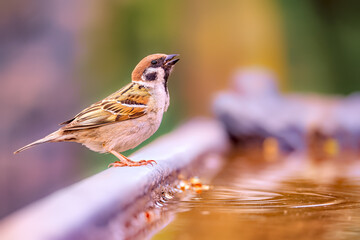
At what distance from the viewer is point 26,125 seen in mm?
5602

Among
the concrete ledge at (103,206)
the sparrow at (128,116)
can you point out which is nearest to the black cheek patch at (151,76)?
the sparrow at (128,116)

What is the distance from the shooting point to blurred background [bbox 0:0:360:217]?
5.76 m

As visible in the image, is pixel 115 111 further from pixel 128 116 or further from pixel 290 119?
pixel 290 119

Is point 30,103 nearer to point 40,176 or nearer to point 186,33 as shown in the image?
point 40,176

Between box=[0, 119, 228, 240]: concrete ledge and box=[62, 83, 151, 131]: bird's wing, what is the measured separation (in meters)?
0.20

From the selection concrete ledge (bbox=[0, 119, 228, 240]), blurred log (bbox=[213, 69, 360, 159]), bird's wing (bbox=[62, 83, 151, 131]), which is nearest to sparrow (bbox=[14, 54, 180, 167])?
bird's wing (bbox=[62, 83, 151, 131])

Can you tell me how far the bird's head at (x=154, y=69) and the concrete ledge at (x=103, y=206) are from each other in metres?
0.33

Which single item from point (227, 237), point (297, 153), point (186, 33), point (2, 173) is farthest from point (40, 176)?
point (227, 237)

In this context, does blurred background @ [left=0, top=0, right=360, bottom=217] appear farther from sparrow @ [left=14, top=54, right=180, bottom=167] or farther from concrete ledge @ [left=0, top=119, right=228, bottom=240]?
concrete ledge @ [left=0, top=119, right=228, bottom=240]

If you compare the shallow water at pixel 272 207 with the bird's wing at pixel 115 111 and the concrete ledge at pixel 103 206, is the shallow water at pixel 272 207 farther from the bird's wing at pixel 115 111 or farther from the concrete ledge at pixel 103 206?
the bird's wing at pixel 115 111

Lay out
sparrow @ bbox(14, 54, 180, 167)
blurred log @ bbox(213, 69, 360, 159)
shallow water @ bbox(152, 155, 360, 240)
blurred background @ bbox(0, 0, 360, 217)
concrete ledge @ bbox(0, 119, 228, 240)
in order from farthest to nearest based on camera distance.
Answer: blurred background @ bbox(0, 0, 360, 217) < blurred log @ bbox(213, 69, 360, 159) < sparrow @ bbox(14, 54, 180, 167) < shallow water @ bbox(152, 155, 360, 240) < concrete ledge @ bbox(0, 119, 228, 240)

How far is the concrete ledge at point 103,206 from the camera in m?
1.23

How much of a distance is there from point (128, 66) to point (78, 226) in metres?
6.51

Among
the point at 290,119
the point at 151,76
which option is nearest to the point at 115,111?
the point at 151,76
